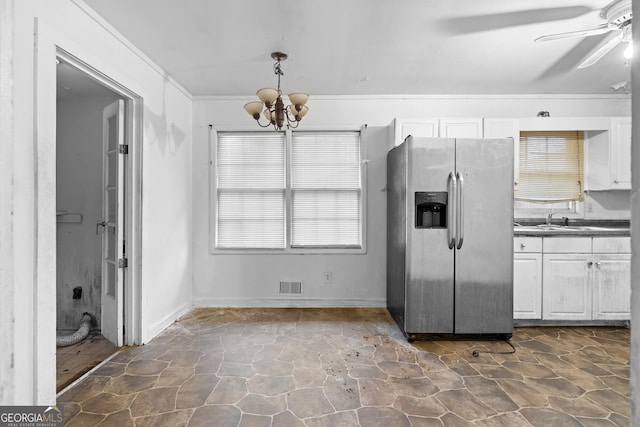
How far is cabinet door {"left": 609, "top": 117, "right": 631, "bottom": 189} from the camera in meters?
3.50

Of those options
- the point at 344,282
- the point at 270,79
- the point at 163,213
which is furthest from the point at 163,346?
the point at 270,79

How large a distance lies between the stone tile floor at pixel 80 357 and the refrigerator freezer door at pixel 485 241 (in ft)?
10.3

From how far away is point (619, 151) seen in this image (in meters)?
3.51

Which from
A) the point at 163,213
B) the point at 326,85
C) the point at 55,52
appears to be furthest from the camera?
the point at 326,85

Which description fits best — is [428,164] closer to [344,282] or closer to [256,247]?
[344,282]

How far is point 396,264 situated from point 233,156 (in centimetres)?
237

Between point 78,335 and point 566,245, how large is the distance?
4884 mm

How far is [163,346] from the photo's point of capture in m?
2.83

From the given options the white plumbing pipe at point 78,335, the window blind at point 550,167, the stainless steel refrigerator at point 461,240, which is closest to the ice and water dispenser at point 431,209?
the stainless steel refrigerator at point 461,240

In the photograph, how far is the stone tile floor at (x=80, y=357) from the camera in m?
2.36

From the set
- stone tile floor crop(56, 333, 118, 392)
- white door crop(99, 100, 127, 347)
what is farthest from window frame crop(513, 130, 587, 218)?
stone tile floor crop(56, 333, 118, 392)

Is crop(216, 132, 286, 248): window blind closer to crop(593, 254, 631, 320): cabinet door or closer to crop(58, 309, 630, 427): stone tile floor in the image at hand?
crop(58, 309, 630, 427): stone tile floor

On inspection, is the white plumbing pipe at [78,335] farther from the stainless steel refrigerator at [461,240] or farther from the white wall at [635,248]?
the white wall at [635,248]

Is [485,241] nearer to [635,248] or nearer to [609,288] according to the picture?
[609,288]
